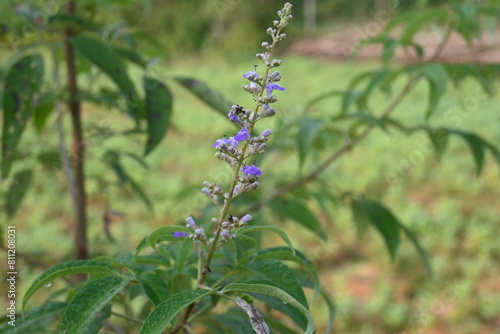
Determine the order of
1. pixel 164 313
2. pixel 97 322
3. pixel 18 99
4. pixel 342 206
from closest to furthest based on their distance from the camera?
pixel 164 313
pixel 97 322
pixel 18 99
pixel 342 206

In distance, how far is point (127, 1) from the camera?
0.90m

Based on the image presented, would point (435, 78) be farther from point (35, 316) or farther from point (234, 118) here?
point (35, 316)

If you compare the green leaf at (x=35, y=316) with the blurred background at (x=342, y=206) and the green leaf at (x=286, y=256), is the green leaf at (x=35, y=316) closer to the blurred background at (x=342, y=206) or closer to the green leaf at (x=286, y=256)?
the green leaf at (x=286, y=256)

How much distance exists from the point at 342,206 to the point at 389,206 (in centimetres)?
41

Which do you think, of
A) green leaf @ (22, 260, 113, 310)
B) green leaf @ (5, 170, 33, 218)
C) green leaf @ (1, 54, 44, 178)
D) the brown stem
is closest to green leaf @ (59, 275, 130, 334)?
green leaf @ (22, 260, 113, 310)

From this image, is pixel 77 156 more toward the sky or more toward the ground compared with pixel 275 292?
more toward the sky

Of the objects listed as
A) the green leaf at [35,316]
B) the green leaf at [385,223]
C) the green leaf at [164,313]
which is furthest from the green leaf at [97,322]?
the green leaf at [385,223]

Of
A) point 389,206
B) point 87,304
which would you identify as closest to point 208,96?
point 87,304

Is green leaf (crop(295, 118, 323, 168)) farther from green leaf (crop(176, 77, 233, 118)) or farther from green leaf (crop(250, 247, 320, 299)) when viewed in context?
green leaf (crop(250, 247, 320, 299))

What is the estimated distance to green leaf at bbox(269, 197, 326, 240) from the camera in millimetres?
974

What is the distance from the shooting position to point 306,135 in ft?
3.01

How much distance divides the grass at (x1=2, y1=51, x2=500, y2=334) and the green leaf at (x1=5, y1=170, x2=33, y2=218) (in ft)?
0.97

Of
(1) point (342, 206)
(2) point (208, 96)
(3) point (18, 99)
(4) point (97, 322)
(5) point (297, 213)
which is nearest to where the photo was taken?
(4) point (97, 322)

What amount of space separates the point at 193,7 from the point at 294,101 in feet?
13.1
